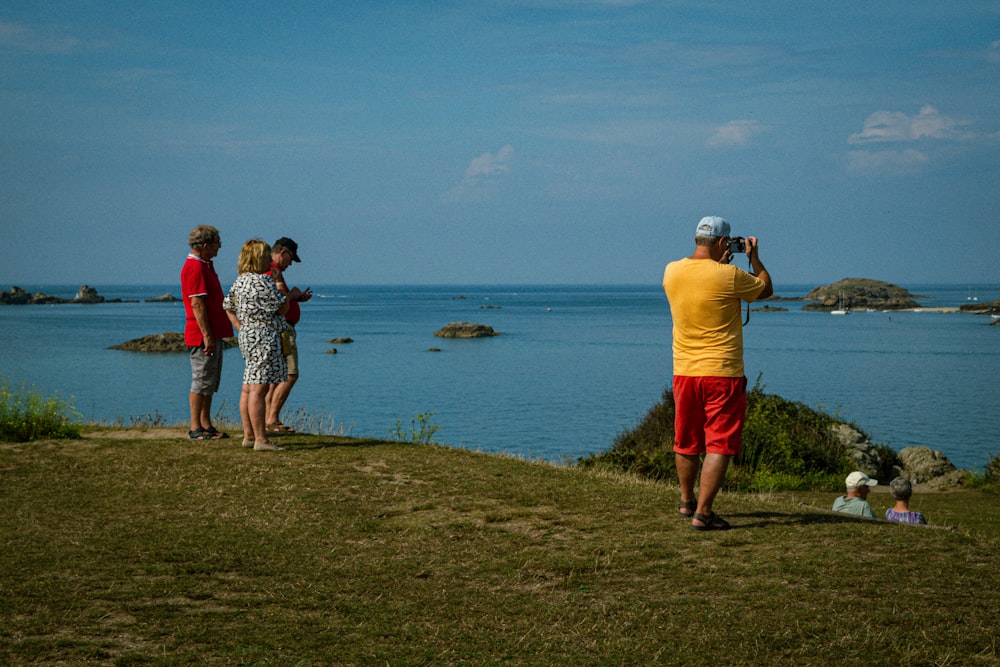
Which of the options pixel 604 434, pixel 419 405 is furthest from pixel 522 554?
pixel 419 405

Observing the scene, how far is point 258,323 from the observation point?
10.7 meters

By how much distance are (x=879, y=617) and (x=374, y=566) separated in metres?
3.64

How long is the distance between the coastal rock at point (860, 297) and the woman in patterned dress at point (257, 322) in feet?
507

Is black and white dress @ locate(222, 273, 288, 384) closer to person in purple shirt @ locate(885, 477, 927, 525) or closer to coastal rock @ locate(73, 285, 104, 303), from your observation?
person in purple shirt @ locate(885, 477, 927, 525)

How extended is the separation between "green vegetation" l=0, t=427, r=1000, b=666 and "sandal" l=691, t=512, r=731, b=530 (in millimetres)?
111

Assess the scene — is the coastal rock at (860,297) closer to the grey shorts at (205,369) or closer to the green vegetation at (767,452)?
the green vegetation at (767,452)

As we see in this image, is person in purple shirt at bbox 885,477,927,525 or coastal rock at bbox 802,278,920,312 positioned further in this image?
coastal rock at bbox 802,278,920,312

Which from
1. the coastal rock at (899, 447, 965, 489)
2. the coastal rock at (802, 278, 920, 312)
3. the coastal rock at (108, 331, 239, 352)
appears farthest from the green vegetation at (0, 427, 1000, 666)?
the coastal rock at (802, 278, 920, 312)

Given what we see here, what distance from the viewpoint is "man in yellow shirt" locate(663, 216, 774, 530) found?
23.9 feet

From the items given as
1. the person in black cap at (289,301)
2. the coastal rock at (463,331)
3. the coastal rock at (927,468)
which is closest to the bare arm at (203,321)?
the person in black cap at (289,301)

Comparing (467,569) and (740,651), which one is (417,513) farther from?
(740,651)

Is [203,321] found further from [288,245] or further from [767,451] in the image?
[767,451]

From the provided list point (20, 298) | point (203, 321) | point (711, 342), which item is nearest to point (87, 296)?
point (20, 298)

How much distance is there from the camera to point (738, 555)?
7.20m
